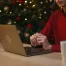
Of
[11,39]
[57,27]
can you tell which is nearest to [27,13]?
[57,27]

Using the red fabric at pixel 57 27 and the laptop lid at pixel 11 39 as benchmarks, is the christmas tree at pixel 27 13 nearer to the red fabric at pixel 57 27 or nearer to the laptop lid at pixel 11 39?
the red fabric at pixel 57 27

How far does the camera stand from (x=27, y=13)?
3.09 meters

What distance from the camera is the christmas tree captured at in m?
3.11

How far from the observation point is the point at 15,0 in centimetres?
319

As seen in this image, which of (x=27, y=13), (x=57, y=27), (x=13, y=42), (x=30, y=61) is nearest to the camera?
(x=30, y=61)

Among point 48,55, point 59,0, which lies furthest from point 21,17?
point 48,55

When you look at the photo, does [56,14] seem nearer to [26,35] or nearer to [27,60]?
[27,60]

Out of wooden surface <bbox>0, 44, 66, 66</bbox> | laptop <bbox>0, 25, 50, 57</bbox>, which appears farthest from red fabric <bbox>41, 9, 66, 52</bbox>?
wooden surface <bbox>0, 44, 66, 66</bbox>

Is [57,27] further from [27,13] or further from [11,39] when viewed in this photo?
[27,13]

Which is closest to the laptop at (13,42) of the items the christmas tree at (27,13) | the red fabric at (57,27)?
the red fabric at (57,27)

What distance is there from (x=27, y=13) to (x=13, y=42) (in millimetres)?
1807

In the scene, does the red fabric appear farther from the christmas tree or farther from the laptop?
the christmas tree

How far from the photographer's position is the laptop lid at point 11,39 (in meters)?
1.25

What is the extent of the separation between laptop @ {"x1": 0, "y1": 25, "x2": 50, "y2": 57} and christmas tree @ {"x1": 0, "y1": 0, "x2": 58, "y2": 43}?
165 cm
